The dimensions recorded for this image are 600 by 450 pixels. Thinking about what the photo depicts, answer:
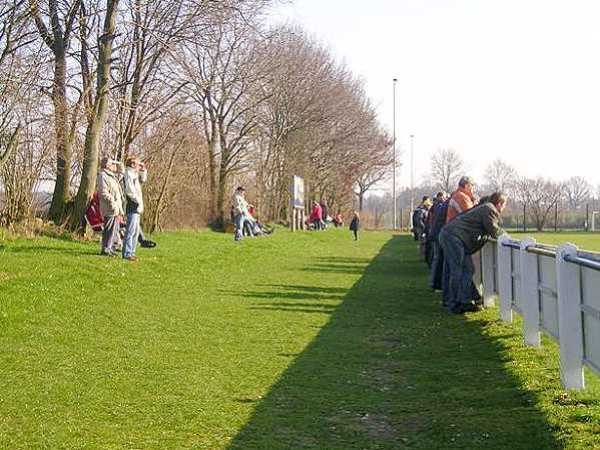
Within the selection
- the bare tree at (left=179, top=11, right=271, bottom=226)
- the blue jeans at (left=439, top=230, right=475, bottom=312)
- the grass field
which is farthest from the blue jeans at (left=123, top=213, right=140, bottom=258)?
the bare tree at (left=179, top=11, right=271, bottom=226)

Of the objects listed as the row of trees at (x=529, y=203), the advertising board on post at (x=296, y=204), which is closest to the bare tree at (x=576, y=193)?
the row of trees at (x=529, y=203)

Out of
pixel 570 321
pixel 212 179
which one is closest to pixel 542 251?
pixel 570 321

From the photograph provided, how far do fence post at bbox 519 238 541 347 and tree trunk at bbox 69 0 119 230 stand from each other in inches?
503

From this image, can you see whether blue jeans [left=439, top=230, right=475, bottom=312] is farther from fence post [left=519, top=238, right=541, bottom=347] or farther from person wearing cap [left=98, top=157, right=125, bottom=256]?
person wearing cap [left=98, top=157, right=125, bottom=256]

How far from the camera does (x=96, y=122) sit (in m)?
20.5

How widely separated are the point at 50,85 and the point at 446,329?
1255 cm

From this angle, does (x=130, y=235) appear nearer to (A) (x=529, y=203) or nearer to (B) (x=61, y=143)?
(B) (x=61, y=143)

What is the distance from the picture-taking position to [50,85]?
20438mm

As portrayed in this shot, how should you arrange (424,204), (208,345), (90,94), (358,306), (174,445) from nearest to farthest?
1. (174,445)
2. (208,345)
3. (358,306)
4. (90,94)
5. (424,204)

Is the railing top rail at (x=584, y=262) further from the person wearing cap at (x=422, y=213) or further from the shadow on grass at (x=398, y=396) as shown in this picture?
the person wearing cap at (x=422, y=213)

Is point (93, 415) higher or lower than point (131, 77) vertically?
lower

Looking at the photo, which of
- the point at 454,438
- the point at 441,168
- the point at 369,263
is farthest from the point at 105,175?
the point at 441,168

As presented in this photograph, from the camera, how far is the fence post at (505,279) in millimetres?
10703

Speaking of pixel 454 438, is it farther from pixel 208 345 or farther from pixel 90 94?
pixel 90 94
